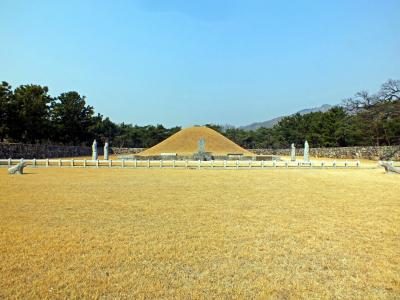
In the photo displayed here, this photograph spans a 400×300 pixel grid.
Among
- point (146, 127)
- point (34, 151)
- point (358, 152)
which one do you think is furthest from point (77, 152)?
point (358, 152)

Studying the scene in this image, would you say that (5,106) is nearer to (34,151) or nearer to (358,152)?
(34,151)

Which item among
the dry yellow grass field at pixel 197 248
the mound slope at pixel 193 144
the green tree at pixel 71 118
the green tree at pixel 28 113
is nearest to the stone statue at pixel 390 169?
the dry yellow grass field at pixel 197 248

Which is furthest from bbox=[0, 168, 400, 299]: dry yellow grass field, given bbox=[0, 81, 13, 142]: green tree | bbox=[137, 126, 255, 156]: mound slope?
bbox=[137, 126, 255, 156]: mound slope

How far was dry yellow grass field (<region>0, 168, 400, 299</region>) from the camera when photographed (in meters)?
4.02

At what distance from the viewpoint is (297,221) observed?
761 cm

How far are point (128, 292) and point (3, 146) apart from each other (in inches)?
1450

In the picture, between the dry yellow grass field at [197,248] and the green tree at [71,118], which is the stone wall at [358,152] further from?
the green tree at [71,118]

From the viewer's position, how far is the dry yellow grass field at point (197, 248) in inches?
158

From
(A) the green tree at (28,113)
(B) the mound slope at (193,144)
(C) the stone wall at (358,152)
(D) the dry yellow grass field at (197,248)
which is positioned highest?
(A) the green tree at (28,113)

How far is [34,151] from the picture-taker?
129ft

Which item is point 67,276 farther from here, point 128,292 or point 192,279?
point 192,279

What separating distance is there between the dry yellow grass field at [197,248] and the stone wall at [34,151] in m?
28.8

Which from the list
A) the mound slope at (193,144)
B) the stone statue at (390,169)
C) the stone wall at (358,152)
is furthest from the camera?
the mound slope at (193,144)

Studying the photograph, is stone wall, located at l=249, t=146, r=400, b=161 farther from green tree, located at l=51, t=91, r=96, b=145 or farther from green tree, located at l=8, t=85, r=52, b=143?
green tree, located at l=8, t=85, r=52, b=143
